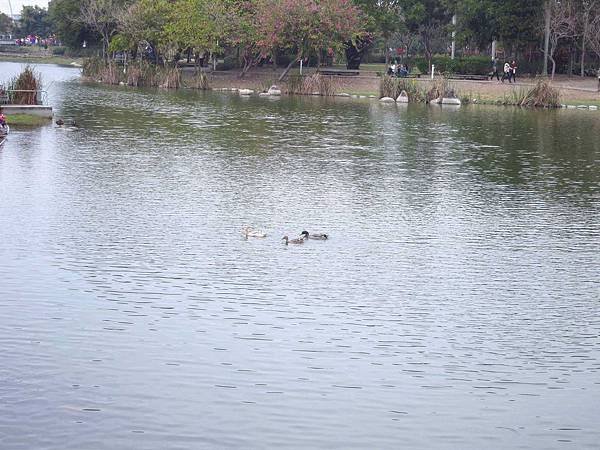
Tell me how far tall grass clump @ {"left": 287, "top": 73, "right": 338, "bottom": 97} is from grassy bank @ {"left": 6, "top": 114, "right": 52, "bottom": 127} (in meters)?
29.5

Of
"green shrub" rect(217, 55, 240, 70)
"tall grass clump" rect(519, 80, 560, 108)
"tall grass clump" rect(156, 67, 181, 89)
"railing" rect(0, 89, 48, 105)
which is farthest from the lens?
"green shrub" rect(217, 55, 240, 70)

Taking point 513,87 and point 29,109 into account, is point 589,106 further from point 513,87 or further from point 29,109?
point 29,109

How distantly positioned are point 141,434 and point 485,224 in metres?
15.2

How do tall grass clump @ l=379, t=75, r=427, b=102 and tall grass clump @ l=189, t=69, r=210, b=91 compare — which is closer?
tall grass clump @ l=379, t=75, r=427, b=102

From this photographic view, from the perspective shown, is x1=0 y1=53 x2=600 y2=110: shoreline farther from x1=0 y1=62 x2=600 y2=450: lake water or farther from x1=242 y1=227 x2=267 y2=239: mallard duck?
x1=242 y1=227 x2=267 y2=239: mallard duck

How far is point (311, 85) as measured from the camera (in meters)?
74.6

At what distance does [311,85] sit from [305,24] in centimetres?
445

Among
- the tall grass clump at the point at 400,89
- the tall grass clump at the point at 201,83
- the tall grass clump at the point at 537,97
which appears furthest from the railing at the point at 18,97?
the tall grass clump at the point at 201,83

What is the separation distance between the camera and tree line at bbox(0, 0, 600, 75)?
75.4m

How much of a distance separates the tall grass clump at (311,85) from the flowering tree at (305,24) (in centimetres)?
258

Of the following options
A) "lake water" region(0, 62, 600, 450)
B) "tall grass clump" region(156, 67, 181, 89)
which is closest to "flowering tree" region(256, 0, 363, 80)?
"tall grass clump" region(156, 67, 181, 89)

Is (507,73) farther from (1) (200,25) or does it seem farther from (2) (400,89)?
(1) (200,25)

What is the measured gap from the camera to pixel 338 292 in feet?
64.4

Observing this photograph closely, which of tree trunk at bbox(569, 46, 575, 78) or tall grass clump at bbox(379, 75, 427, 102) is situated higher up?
tree trunk at bbox(569, 46, 575, 78)
